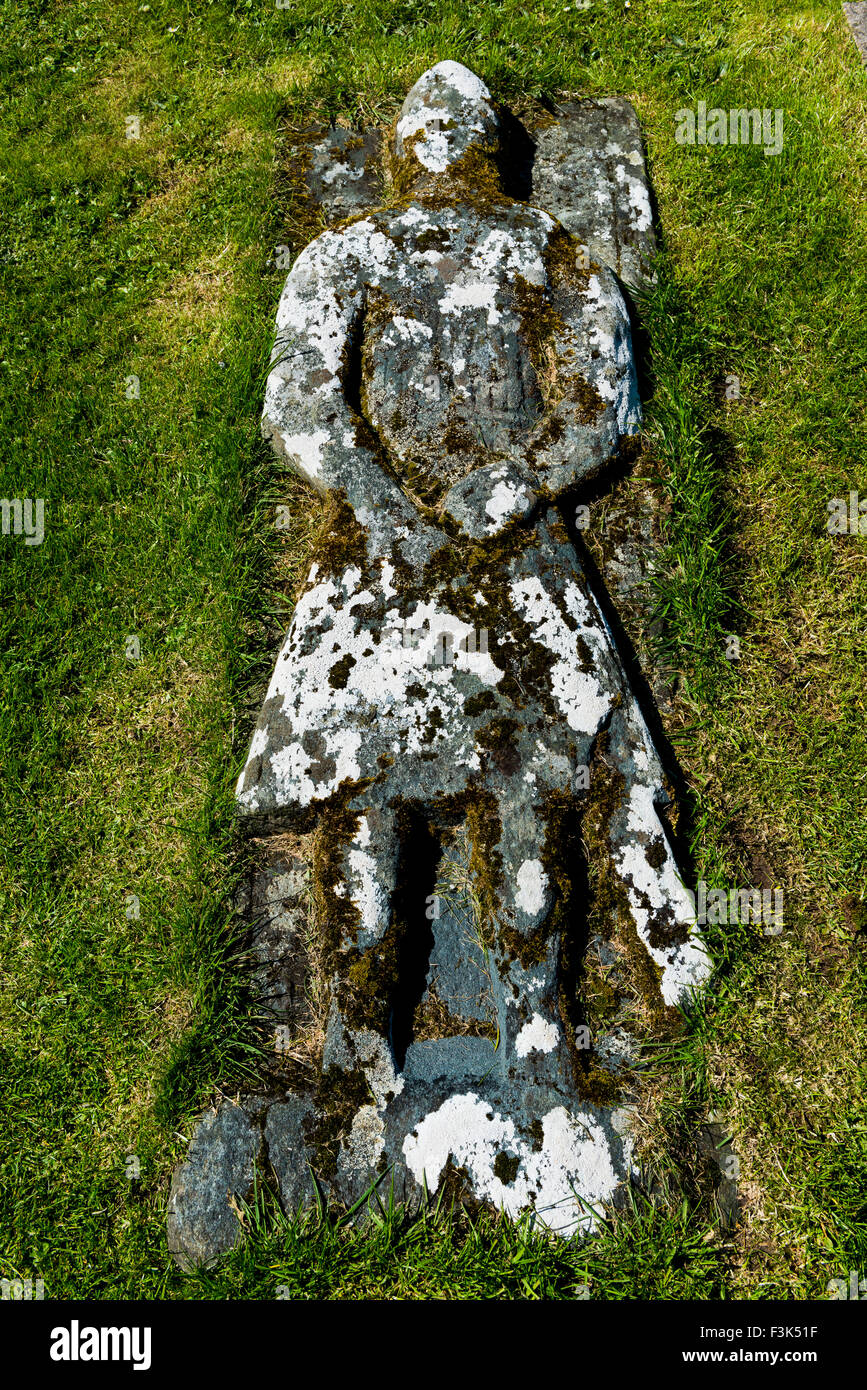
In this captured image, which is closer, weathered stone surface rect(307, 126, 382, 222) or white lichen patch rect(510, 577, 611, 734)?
white lichen patch rect(510, 577, 611, 734)

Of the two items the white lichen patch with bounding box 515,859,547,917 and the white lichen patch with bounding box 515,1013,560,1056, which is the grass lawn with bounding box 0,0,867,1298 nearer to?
the white lichen patch with bounding box 515,1013,560,1056

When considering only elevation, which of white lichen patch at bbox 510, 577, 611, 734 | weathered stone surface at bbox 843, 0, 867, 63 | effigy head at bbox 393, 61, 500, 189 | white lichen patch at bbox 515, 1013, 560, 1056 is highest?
weathered stone surface at bbox 843, 0, 867, 63

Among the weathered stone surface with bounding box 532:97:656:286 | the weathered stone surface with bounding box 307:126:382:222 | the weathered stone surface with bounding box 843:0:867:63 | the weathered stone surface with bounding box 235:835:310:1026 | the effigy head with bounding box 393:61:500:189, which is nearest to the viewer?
the weathered stone surface with bounding box 235:835:310:1026

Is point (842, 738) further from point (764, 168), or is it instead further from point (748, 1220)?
point (764, 168)

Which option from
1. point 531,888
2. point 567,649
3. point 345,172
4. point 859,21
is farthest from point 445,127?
point 531,888

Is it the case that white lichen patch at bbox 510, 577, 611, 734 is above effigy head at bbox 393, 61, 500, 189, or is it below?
below

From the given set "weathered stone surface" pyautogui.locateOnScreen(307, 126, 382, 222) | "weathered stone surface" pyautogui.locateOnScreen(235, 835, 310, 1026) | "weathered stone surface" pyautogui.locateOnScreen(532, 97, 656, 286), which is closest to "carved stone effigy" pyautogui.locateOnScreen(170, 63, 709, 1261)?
"weathered stone surface" pyautogui.locateOnScreen(235, 835, 310, 1026)

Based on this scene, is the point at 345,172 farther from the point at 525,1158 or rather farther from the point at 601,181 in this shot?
the point at 525,1158

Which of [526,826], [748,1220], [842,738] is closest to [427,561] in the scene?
[526,826]

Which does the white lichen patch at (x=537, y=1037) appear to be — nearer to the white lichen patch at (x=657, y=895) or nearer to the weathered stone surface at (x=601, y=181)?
the white lichen patch at (x=657, y=895)
